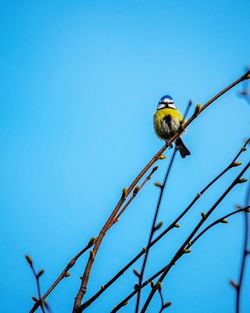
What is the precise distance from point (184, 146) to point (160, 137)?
0.45 m

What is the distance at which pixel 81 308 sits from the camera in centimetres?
183

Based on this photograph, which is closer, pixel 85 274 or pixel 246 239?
pixel 246 239

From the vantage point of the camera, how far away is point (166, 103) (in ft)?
25.0

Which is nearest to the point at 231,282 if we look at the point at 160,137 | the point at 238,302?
the point at 238,302

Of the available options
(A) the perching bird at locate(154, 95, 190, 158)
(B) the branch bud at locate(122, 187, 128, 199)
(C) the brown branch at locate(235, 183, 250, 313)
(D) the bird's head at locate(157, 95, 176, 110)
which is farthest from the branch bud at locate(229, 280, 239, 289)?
(D) the bird's head at locate(157, 95, 176, 110)

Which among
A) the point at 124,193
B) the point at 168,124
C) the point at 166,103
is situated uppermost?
the point at 166,103

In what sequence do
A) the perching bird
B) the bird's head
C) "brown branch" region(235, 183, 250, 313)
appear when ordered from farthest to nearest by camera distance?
the bird's head → the perching bird → "brown branch" region(235, 183, 250, 313)

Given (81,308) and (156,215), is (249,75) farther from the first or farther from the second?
(81,308)

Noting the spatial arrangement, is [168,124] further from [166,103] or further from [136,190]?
[136,190]

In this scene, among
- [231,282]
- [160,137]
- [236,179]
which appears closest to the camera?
[231,282]

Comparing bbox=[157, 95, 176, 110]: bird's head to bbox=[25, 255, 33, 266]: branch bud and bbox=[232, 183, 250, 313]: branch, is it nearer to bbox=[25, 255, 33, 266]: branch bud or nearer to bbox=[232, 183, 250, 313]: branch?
bbox=[25, 255, 33, 266]: branch bud

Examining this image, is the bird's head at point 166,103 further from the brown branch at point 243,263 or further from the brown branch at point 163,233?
the brown branch at point 243,263

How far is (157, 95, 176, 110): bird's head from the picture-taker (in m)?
7.51

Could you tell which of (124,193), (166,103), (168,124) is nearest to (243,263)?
(124,193)
